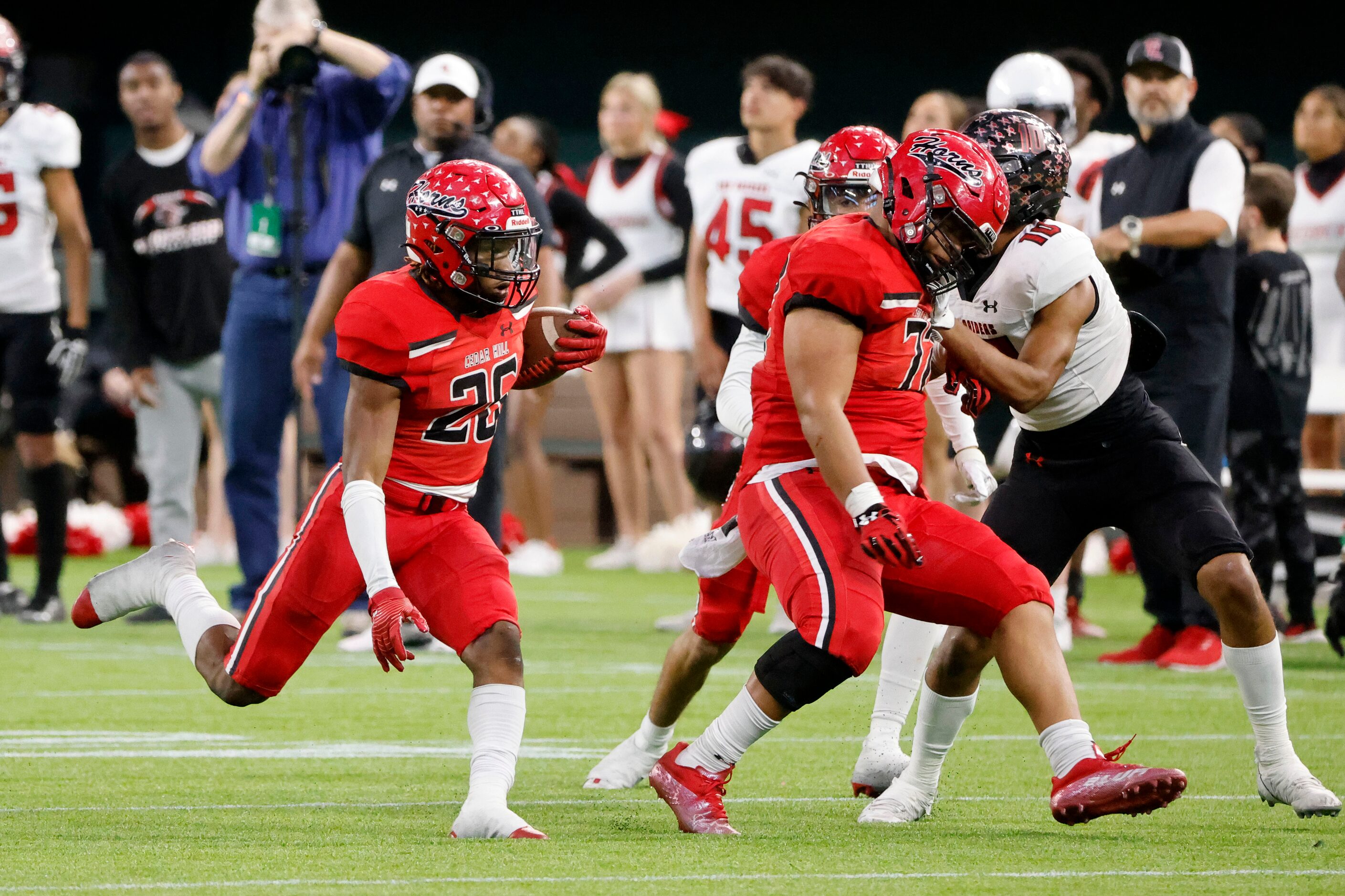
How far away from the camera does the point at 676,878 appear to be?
3.49 metres

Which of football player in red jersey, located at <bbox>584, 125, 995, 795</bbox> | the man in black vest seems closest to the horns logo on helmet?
football player in red jersey, located at <bbox>584, 125, 995, 795</bbox>

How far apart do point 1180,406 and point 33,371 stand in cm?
469

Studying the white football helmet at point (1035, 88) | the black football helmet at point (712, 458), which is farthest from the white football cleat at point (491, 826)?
the white football helmet at point (1035, 88)

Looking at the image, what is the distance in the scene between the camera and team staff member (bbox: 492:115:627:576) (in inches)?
412

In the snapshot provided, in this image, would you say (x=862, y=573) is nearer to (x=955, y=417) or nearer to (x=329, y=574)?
(x=955, y=417)

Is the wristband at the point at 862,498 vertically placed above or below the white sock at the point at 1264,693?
above

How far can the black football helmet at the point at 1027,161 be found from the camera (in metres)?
4.49

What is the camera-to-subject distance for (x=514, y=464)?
11883 mm

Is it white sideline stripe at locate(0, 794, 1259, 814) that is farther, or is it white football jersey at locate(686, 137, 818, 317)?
white football jersey at locate(686, 137, 818, 317)

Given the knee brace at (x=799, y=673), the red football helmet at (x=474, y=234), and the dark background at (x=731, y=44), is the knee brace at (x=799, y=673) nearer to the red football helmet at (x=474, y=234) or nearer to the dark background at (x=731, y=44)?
the red football helmet at (x=474, y=234)

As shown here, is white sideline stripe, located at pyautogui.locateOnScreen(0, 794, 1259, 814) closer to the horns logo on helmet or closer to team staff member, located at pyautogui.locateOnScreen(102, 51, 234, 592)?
the horns logo on helmet

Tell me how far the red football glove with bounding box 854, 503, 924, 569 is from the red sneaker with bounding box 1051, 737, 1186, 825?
1.69 feet

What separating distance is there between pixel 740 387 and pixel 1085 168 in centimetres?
316

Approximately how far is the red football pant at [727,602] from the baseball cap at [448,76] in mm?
3069
